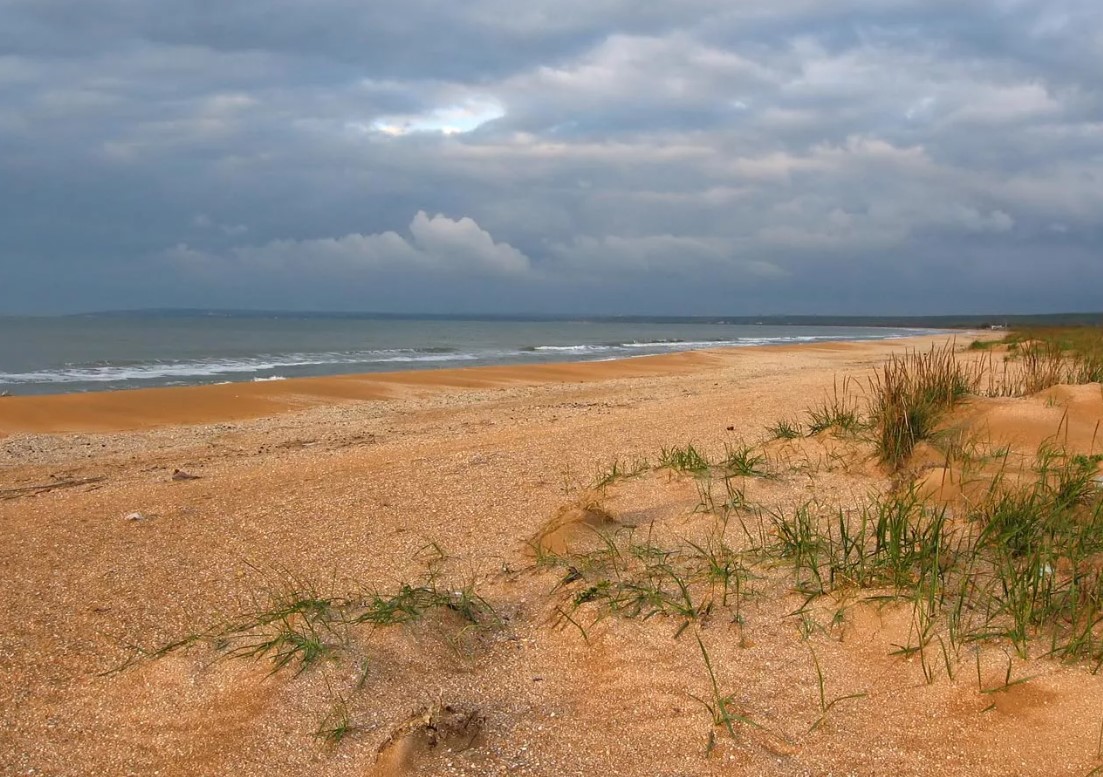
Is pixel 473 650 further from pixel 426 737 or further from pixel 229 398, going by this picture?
pixel 229 398

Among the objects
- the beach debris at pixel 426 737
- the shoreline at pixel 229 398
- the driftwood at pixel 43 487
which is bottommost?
the beach debris at pixel 426 737

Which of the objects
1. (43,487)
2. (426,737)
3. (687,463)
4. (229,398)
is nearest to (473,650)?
(426,737)

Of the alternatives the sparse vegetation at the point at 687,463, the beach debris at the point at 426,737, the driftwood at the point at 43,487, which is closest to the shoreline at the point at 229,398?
the driftwood at the point at 43,487

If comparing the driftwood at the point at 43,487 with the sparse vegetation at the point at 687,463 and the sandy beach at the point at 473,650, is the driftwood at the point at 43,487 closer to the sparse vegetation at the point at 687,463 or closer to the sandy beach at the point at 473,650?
the sandy beach at the point at 473,650

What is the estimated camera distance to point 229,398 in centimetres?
1518

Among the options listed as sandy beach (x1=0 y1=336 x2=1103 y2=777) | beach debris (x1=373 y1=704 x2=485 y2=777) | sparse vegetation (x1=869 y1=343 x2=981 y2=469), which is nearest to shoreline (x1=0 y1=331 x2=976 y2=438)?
sandy beach (x1=0 y1=336 x2=1103 y2=777)

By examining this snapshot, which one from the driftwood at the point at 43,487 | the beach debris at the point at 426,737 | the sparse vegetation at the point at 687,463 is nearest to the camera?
the beach debris at the point at 426,737

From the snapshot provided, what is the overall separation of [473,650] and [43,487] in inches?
225

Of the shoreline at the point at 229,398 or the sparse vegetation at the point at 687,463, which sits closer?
Result: the sparse vegetation at the point at 687,463

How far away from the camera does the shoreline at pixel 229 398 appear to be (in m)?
12.7

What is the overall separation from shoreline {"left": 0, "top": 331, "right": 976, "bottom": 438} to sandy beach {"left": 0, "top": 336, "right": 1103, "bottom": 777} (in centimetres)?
638

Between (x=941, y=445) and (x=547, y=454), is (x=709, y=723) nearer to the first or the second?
(x=941, y=445)

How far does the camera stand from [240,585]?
396 centimetres

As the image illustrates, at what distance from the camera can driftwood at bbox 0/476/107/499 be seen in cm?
671
